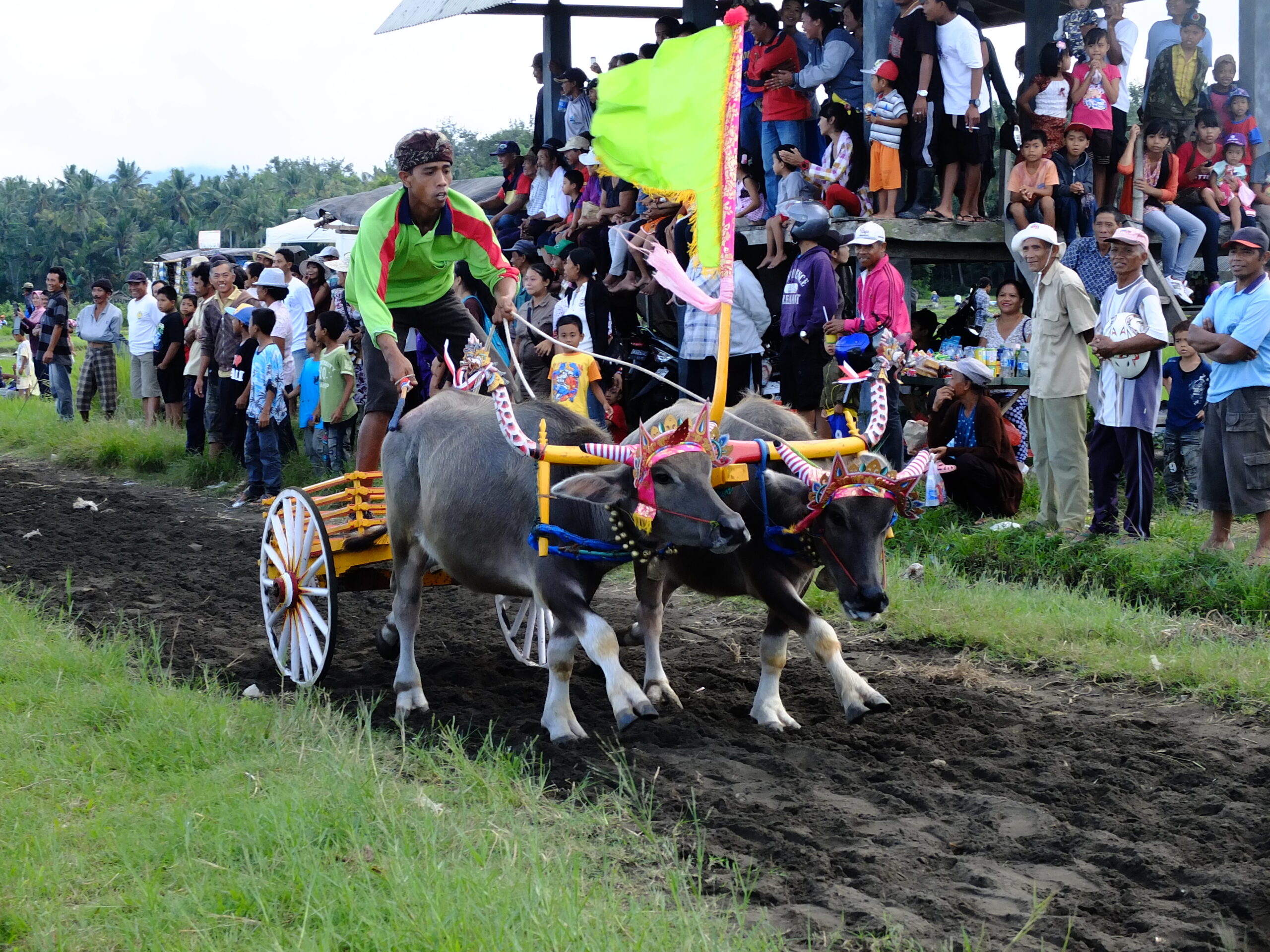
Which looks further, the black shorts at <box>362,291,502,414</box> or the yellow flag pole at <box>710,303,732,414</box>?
the black shorts at <box>362,291,502,414</box>

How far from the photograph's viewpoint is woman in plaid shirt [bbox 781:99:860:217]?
450 inches

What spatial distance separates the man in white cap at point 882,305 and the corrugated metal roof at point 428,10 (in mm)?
6383

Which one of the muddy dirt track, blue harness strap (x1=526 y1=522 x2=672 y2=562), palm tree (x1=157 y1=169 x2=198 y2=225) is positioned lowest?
the muddy dirt track

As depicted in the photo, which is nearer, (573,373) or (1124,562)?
(1124,562)

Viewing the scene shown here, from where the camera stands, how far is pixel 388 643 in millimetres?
7148

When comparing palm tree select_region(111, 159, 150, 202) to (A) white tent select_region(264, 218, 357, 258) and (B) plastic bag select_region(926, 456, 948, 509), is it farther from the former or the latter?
(B) plastic bag select_region(926, 456, 948, 509)

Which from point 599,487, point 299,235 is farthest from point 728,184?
point 299,235

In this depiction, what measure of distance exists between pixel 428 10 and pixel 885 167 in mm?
7507

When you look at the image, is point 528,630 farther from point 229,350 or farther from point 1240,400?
point 229,350

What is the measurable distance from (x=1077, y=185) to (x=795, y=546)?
681 cm

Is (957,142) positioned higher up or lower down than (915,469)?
higher up

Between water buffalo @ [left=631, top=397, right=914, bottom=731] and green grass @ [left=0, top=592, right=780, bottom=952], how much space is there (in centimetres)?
117

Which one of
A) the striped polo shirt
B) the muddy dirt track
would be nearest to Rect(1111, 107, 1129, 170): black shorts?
the striped polo shirt

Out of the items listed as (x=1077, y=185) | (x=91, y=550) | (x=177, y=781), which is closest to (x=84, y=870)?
(x=177, y=781)
